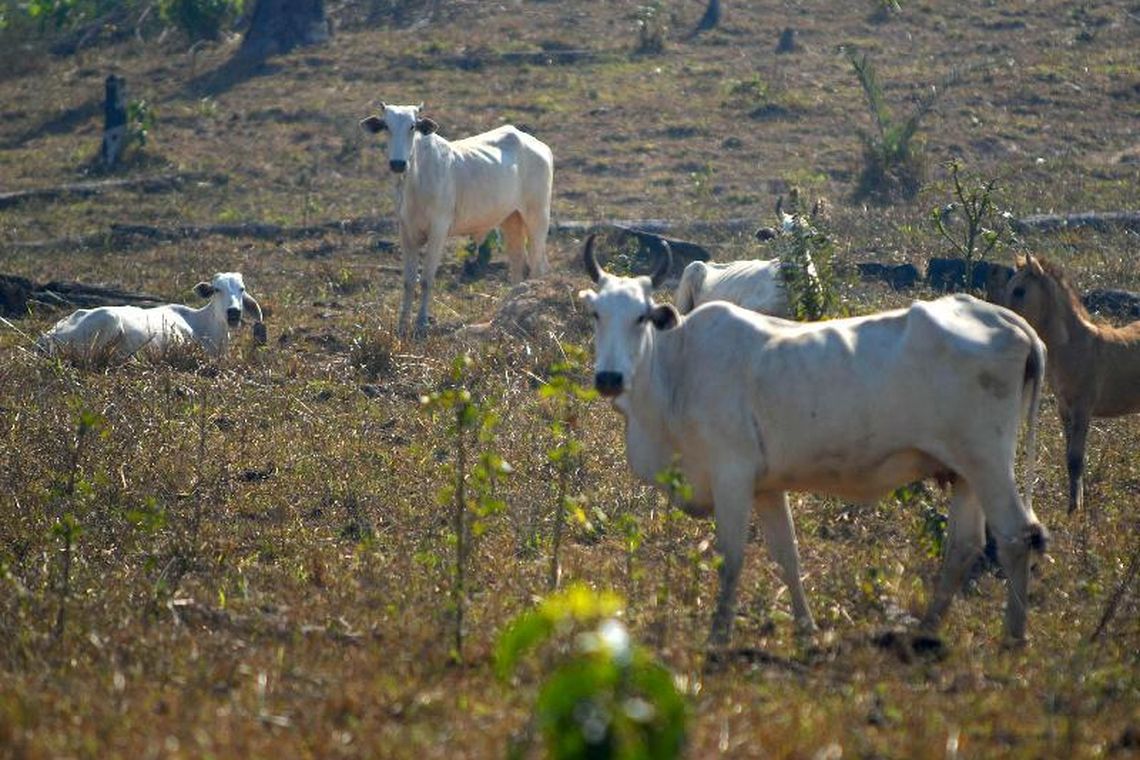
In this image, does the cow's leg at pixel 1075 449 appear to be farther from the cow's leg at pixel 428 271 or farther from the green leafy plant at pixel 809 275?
the cow's leg at pixel 428 271

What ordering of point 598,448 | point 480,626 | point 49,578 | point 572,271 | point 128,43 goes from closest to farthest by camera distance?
1. point 480,626
2. point 49,578
3. point 598,448
4. point 572,271
5. point 128,43

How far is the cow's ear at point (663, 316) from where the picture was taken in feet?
24.9

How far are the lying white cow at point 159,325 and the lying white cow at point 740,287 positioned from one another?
3502mm

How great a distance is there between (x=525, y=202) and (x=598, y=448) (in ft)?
21.2

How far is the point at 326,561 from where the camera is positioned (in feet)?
26.6

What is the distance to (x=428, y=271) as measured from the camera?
14555 mm

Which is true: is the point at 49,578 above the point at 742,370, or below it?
below

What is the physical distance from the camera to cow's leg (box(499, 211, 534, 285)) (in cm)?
1616

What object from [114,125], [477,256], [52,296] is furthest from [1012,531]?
[114,125]

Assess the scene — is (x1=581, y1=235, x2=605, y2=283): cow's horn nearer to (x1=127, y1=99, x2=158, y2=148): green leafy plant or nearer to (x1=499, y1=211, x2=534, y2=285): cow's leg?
(x1=499, y1=211, x2=534, y2=285): cow's leg

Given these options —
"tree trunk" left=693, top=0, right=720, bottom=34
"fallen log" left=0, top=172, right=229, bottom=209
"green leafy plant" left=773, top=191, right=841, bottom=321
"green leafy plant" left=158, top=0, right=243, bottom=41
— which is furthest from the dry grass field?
"green leafy plant" left=158, top=0, right=243, bottom=41

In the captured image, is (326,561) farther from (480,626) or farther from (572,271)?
(572,271)

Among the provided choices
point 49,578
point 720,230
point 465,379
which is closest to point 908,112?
point 720,230

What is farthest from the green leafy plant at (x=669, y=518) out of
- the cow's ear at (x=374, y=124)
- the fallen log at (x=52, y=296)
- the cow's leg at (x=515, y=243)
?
the cow's leg at (x=515, y=243)
